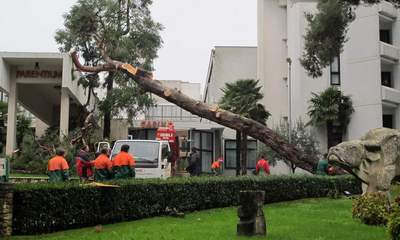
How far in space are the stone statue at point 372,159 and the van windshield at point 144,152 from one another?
8.48m

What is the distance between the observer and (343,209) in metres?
15.6

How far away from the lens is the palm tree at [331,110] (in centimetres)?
3497

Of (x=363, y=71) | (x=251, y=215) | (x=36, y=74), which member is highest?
(x=363, y=71)

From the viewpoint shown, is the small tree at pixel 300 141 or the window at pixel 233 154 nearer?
the small tree at pixel 300 141

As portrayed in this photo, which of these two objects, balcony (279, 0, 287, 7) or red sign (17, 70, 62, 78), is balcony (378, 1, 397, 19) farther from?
red sign (17, 70, 62, 78)

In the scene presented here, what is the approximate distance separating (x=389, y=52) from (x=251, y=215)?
1087 inches

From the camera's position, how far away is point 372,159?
13.0 meters

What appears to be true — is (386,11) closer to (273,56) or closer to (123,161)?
(273,56)

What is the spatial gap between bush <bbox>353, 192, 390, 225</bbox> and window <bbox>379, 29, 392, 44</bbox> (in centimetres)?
2698

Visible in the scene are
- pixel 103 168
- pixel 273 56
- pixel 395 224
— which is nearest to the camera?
pixel 395 224

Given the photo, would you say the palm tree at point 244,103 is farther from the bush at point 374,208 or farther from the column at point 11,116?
the bush at point 374,208

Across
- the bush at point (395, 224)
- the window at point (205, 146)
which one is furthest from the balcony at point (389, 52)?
the bush at point (395, 224)

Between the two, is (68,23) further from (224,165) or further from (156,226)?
(156,226)

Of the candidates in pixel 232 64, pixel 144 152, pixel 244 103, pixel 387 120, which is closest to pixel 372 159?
pixel 144 152
